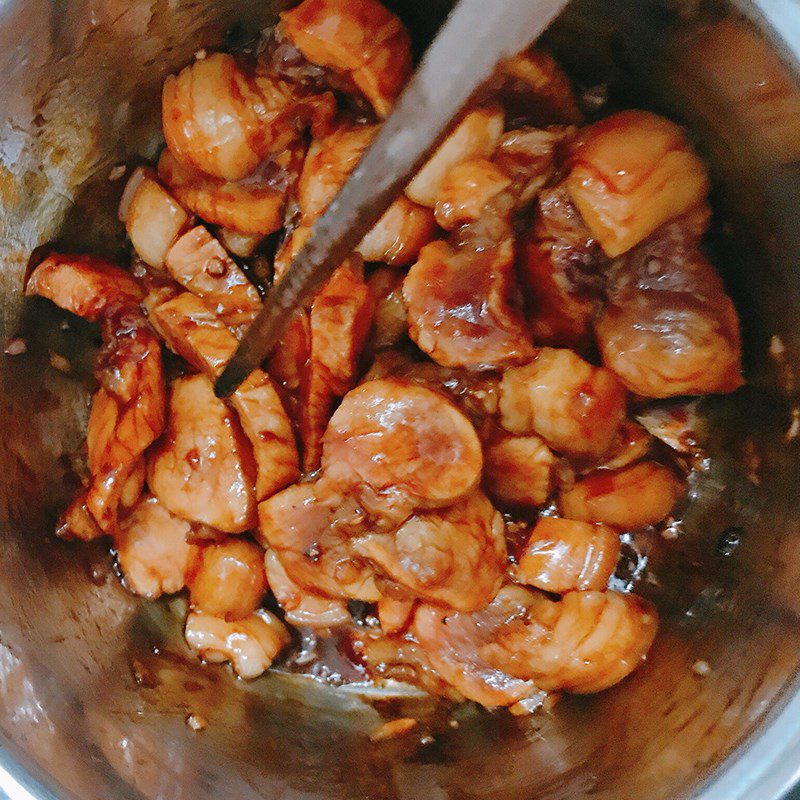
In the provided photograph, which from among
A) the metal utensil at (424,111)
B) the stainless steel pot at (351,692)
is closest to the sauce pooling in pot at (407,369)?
the stainless steel pot at (351,692)

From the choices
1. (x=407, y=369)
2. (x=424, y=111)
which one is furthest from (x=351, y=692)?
(x=424, y=111)

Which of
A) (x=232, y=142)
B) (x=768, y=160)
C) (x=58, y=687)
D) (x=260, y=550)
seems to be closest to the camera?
(x=768, y=160)

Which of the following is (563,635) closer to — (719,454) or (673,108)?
(719,454)

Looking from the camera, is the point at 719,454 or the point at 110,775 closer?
the point at 110,775

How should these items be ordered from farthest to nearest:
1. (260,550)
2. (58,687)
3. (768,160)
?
1. (260,550)
2. (58,687)
3. (768,160)

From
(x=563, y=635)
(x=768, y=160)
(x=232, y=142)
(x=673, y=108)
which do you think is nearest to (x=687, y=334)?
(x=768, y=160)

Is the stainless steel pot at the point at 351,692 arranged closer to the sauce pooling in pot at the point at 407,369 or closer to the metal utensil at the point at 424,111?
the sauce pooling in pot at the point at 407,369

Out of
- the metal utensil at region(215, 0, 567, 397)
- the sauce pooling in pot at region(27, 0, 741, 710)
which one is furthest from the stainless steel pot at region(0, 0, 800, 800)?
the metal utensil at region(215, 0, 567, 397)
